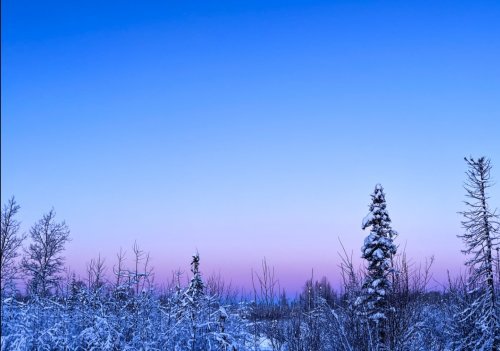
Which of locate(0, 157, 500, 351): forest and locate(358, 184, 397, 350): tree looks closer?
locate(0, 157, 500, 351): forest

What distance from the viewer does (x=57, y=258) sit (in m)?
31.6

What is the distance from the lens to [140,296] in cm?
1215

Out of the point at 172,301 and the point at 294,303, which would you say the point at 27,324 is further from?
the point at 294,303

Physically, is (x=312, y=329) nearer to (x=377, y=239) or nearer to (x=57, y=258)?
(x=377, y=239)

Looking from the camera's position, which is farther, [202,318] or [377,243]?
[377,243]

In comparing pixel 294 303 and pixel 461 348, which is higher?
pixel 294 303

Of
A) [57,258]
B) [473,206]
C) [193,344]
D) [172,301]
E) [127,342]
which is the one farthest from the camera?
[57,258]

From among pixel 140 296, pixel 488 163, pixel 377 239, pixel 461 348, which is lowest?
pixel 461 348

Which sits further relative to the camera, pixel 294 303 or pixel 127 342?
pixel 127 342

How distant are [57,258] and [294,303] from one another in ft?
87.7

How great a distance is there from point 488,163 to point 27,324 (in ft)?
81.9

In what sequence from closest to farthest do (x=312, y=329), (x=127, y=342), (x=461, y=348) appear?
(x=312, y=329) < (x=127, y=342) < (x=461, y=348)

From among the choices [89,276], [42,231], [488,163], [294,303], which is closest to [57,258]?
[42,231]

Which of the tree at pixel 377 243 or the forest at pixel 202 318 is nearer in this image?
the forest at pixel 202 318
